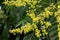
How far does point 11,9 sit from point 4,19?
0.66ft

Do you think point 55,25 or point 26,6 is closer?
point 55,25

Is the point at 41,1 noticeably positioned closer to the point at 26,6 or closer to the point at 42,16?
the point at 26,6

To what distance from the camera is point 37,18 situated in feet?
4.97

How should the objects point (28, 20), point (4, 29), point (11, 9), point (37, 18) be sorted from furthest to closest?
point (4, 29), point (11, 9), point (28, 20), point (37, 18)

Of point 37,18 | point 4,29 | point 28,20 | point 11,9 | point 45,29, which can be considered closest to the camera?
point 37,18

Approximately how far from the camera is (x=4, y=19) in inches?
78.7

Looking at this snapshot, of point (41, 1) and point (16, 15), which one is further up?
point (41, 1)

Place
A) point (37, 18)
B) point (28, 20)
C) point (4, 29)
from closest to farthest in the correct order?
1. point (37, 18)
2. point (28, 20)
3. point (4, 29)

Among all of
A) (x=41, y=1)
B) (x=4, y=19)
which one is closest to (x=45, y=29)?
(x=41, y=1)

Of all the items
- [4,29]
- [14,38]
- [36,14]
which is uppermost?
[36,14]

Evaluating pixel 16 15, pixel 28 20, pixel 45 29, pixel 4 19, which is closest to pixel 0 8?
pixel 4 19

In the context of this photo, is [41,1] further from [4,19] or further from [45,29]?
[4,19]

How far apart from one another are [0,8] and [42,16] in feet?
2.20

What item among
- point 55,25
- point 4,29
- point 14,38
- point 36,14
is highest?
point 36,14
